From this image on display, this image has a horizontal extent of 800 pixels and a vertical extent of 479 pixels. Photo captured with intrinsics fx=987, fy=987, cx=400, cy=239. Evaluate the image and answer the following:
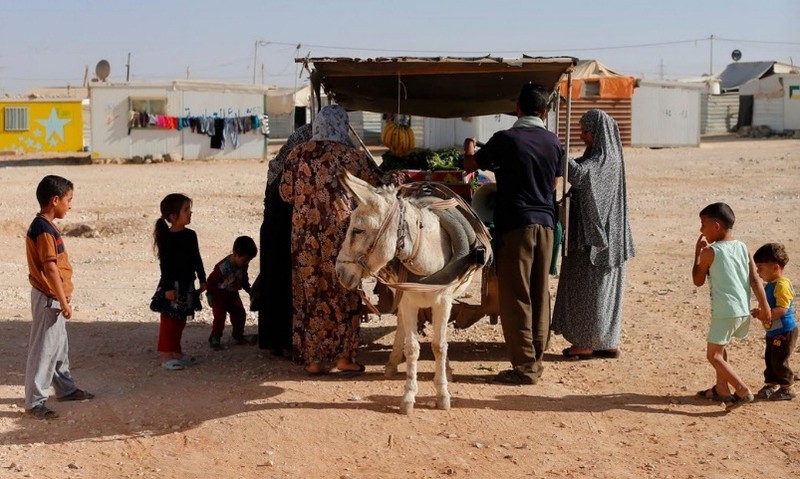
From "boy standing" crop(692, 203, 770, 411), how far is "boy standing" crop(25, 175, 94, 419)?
12.7 feet

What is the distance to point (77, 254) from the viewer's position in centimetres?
1216

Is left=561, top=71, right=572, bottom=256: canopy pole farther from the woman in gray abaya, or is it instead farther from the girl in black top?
the girl in black top

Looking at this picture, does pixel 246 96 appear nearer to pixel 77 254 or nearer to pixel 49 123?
pixel 49 123

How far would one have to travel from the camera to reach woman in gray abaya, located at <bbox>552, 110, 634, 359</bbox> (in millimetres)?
7059

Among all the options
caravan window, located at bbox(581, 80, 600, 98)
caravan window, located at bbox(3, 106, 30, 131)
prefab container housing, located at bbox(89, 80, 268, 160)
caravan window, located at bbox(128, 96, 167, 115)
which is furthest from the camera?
caravan window, located at bbox(3, 106, 30, 131)

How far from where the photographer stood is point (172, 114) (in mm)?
28188

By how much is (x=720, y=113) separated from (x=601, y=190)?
38092 mm

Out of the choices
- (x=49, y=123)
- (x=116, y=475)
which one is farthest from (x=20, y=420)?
(x=49, y=123)

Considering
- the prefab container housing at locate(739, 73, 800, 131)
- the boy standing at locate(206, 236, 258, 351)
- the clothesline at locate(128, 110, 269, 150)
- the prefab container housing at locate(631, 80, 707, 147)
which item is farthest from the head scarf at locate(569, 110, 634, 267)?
the prefab container housing at locate(739, 73, 800, 131)

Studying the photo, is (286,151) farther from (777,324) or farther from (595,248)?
(777,324)

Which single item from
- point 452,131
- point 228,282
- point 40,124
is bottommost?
point 228,282

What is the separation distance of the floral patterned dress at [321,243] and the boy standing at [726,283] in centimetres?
201

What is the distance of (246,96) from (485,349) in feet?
74.4

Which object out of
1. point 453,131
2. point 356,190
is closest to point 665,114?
point 453,131
